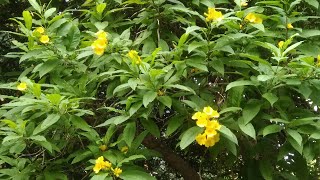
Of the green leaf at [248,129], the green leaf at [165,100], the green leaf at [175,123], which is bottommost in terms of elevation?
the green leaf at [175,123]

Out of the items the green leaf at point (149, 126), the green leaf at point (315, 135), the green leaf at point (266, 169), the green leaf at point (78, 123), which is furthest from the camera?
the green leaf at point (266, 169)

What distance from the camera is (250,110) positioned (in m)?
1.57

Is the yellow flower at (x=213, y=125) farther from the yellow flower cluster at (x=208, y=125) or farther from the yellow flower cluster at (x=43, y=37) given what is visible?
the yellow flower cluster at (x=43, y=37)

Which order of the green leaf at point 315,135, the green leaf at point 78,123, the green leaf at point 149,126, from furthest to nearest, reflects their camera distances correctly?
the green leaf at point 149,126
the green leaf at point 78,123
the green leaf at point 315,135

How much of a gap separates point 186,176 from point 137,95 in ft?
3.36

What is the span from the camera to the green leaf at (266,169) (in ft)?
6.19

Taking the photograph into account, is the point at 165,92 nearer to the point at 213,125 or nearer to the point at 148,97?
the point at 148,97

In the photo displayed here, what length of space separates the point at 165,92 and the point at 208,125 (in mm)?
227

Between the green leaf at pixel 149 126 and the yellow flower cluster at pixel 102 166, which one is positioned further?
the green leaf at pixel 149 126

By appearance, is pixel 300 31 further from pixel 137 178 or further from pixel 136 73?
pixel 137 178

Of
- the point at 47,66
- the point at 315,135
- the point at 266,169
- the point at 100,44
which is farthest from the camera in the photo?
the point at 266,169

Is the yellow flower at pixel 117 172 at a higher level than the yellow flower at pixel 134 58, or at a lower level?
lower

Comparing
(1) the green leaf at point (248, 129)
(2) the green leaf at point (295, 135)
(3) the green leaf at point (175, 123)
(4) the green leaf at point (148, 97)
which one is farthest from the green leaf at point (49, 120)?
(2) the green leaf at point (295, 135)

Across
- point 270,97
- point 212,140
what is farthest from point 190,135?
point 270,97
